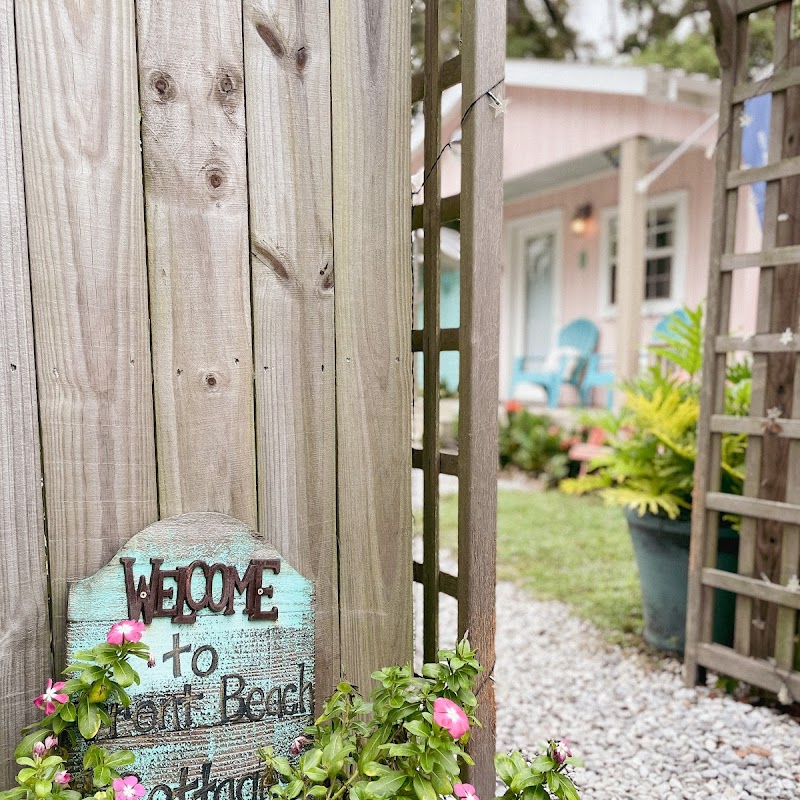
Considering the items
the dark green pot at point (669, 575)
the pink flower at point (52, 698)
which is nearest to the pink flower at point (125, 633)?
the pink flower at point (52, 698)

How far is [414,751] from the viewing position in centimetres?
108

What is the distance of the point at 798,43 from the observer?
222 cm

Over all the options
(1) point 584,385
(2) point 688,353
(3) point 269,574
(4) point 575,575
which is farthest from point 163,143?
(1) point 584,385

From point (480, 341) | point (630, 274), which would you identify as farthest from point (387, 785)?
point (630, 274)

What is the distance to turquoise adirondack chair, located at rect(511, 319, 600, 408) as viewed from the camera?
7805 millimetres

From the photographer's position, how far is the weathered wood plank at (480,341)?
53.3 inches

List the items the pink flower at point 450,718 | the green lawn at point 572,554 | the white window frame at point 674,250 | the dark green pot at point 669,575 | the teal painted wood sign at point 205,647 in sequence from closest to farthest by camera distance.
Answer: the pink flower at point 450,718 → the teal painted wood sign at point 205,647 → the dark green pot at point 669,575 → the green lawn at point 572,554 → the white window frame at point 674,250

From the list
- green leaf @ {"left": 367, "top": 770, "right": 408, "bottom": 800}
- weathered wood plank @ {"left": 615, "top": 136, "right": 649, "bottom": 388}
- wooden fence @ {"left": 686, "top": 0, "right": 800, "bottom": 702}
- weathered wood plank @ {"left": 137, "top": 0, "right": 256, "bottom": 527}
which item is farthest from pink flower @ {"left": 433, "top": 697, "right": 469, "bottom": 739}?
weathered wood plank @ {"left": 615, "top": 136, "right": 649, "bottom": 388}

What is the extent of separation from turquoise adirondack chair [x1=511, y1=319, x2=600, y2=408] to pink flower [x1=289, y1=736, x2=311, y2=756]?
269 inches

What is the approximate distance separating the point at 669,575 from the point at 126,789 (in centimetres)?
218

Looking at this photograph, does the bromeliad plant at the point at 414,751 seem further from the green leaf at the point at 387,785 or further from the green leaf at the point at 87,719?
the green leaf at the point at 87,719

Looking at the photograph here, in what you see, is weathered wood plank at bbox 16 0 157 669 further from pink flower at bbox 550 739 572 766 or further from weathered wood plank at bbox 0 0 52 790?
pink flower at bbox 550 739 572 766

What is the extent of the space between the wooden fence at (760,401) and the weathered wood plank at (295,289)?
5.08 feet

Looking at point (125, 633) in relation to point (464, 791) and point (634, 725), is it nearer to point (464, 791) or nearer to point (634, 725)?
point (464, 791)
